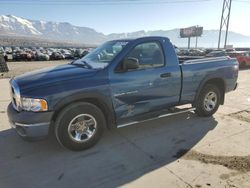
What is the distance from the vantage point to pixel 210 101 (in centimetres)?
600

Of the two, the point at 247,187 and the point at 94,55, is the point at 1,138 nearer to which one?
the point at 94,55

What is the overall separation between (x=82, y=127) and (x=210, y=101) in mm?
3300

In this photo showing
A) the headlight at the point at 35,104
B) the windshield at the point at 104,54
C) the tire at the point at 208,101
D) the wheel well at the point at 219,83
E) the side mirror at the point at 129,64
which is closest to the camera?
the headlight at the point at 35,104

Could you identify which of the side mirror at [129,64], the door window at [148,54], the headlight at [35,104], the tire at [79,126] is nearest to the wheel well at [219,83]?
the door window at [148,54]

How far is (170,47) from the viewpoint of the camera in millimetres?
5074

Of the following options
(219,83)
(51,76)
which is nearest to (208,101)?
(219,83)

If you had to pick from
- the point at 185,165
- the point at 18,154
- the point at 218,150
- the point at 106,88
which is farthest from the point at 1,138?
the point at 218,150

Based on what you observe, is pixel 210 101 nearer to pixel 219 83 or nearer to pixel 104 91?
pixel 219 83

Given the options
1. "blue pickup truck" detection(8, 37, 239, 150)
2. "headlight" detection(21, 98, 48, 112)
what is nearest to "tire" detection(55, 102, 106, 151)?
"blue pickup truck" detection(8, 37, 239, 150)

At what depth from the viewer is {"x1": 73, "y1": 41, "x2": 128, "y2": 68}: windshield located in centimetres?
Answer: 456

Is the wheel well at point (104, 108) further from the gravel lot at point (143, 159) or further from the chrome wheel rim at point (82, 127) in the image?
the gravel lot at point (143, 159)

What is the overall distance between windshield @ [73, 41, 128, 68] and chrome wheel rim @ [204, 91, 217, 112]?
251 cm

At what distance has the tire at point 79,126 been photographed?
3.99 m

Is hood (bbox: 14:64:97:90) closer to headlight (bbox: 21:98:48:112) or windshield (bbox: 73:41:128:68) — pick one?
headlight (bbox: 21:98:48:112)
